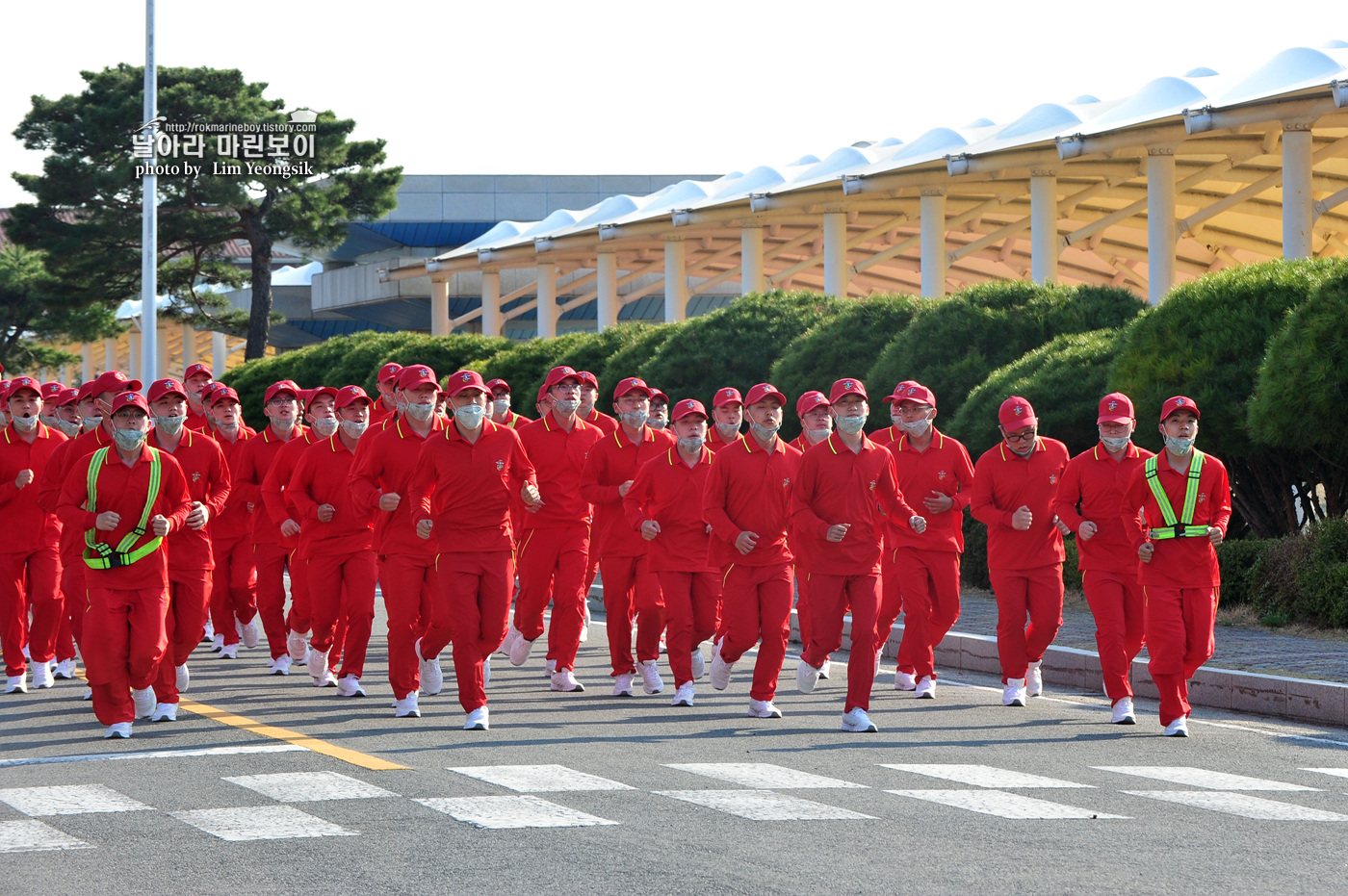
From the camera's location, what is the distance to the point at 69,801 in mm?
7891

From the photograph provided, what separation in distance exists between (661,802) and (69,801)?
8.58ft

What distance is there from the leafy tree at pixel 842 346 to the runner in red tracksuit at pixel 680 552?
1205 centimetres

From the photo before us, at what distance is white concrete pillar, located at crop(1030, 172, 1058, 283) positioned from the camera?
3186cm

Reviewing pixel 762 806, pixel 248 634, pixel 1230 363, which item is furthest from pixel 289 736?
pixel 1230 363

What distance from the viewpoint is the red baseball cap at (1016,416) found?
1187 cm

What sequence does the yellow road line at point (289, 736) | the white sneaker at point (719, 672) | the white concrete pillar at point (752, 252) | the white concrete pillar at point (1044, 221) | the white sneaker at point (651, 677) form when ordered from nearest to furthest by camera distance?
the yellow road line at point (289, 736), the white sneaker at point (719, 672), the white sneaker at point (651, 677), the white concrete pillar at point (1044, 221), the white concrete pillar at point (752, 252)

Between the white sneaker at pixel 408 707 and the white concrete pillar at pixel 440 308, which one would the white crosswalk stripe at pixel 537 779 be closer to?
the white sneaker at pixel 408 707

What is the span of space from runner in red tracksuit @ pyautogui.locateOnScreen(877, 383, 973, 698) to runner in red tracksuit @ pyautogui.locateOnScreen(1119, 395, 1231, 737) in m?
1.84

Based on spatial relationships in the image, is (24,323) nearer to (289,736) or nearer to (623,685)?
(623,685)

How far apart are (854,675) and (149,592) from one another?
409 cm

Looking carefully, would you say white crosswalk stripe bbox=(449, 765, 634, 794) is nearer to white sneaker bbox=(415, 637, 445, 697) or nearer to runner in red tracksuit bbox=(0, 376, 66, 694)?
white sneaker bbox=(415, 637, 445, 697)

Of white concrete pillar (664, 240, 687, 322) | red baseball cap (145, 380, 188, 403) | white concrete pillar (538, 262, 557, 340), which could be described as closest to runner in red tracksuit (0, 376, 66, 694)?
red baseball cap (145, 380, 188, 403)

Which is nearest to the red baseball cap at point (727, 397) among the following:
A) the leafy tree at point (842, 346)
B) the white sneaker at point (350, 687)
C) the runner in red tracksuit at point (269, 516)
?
the white sneaker at point (350, 687)

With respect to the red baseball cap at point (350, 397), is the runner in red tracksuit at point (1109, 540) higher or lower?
lower
